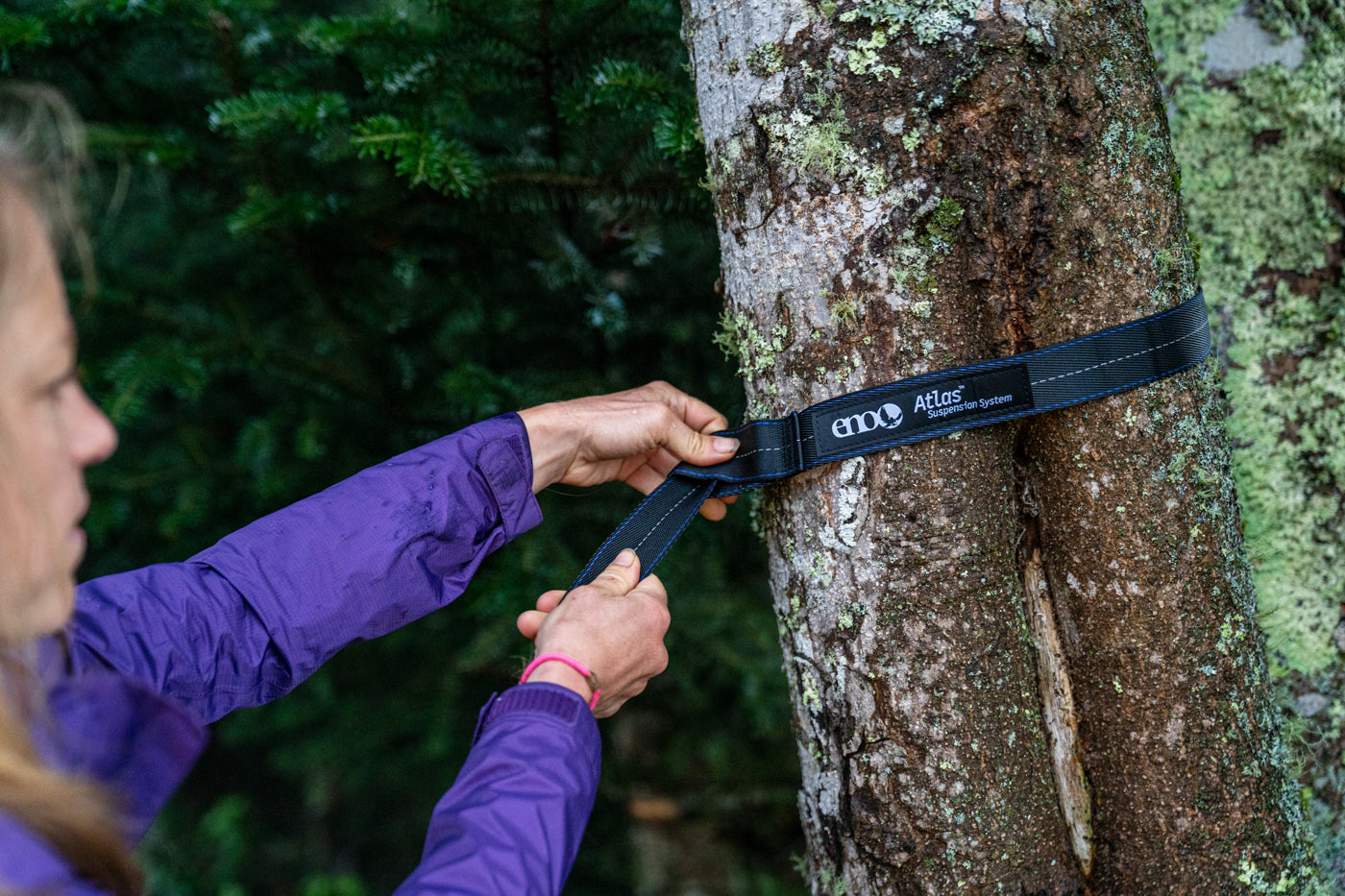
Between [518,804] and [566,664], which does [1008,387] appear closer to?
[566,664]

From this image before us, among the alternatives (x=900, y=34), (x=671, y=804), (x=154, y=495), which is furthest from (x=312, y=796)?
(x=900, y=34)

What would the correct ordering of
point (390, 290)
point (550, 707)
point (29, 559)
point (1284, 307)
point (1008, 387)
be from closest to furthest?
point (29, 559)
point (550, 707)
point (1008, 387)
point (1284, 307)
point (390, 290)

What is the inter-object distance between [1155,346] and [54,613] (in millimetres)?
1700

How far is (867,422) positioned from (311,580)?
1.08 m

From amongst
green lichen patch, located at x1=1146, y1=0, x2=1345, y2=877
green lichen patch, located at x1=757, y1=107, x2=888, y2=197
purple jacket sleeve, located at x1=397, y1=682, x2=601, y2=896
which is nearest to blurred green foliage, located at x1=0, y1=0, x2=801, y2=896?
green lichen patch, located at x1=757, y1=107, x2=888, y2=197

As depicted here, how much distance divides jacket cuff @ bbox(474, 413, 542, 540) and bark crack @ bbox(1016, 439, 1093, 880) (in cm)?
99

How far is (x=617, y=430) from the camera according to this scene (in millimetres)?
1771

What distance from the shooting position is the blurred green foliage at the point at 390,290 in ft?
6.50

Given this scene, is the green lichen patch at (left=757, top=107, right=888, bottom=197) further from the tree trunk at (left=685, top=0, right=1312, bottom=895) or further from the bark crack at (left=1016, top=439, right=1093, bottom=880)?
the bark crack at (left=1016, top=439, right=1093, bottom=880)

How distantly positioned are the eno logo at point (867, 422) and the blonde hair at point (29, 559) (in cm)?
113

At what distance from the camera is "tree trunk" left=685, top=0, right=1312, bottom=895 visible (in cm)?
134

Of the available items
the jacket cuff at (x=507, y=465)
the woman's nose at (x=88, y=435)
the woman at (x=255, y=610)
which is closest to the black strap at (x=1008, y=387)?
the woman at (x=255, y=610)

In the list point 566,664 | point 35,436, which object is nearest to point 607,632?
point 566,664

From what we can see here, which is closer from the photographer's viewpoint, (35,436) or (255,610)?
(35,436)
